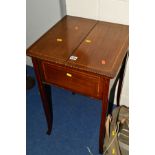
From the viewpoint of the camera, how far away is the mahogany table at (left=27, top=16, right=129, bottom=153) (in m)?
1.39

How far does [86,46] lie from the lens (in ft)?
4.99

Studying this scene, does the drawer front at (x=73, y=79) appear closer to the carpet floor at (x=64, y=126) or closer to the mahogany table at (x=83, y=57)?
the mahogany table at (x=83, y=57)

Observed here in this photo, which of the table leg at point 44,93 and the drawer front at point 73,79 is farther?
the table leg at point 44,93

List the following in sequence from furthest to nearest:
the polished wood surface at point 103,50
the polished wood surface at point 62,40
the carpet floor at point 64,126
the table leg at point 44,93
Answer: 1. the carpet floor at point 64,126
2. the table leg at point 44,93
3. the polished wood surface at point 62,40
4. the polished wood surface at point 103,50

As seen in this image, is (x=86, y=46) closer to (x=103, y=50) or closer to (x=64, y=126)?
(x=103, y=50)

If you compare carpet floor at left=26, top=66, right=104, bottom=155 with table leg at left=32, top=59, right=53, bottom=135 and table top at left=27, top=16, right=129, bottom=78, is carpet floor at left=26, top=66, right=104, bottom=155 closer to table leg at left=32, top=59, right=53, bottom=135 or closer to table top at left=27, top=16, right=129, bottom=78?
table leg at left=32, top=59, right=53, bottom=135

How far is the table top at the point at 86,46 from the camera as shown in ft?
4.57

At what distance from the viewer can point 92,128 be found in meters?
2.05

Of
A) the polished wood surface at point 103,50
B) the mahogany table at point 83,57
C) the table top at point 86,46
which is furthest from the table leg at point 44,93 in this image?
the polished wood surface at point 103,50

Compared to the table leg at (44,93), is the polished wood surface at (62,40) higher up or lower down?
higher up

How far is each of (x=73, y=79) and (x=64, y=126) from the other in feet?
2.28
